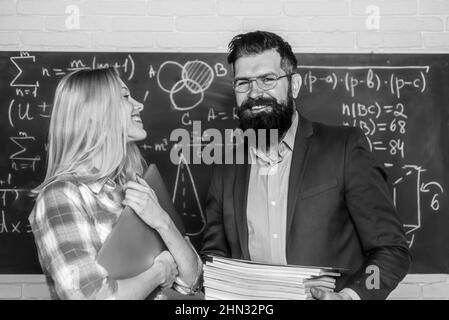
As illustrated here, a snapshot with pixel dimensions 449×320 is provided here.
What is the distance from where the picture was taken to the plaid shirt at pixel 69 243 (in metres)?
1.50

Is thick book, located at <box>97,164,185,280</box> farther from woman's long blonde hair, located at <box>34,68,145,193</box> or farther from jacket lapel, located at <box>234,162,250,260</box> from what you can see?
jacket lapel, located at <box>234,162,250,260</box>

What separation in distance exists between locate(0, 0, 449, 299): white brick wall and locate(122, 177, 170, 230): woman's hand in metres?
Answer: 1.10

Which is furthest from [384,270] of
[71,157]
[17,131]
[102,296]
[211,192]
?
[17,131]

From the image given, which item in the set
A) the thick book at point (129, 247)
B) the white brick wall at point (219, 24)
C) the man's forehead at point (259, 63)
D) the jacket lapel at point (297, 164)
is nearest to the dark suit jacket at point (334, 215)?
the jacket lapel at point (297, 164)

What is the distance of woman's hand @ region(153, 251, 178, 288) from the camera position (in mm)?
1689

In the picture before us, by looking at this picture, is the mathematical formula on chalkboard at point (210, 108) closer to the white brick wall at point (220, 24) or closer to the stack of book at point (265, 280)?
the white brick wall at point (220, 24)

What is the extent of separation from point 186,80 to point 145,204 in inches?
41.6

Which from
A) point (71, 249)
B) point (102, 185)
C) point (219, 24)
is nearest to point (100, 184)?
point (102, 185)

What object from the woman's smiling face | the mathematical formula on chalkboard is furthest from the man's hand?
the mathematical formula on chalkboard

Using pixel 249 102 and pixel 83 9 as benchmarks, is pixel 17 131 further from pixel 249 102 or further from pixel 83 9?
pixel 249 102

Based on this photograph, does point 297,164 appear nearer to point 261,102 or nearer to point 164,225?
point 261,102

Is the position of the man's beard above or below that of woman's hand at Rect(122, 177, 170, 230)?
above

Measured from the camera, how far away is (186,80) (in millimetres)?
2596

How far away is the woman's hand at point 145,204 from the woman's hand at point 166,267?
3.9 inches
